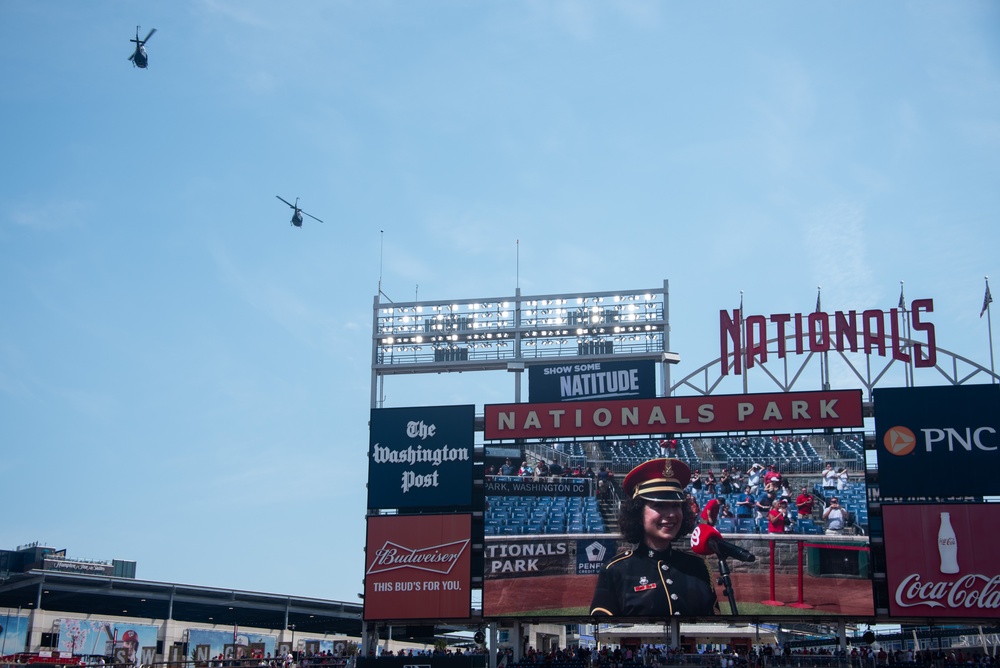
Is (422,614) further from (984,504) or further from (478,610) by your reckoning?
(984,504)

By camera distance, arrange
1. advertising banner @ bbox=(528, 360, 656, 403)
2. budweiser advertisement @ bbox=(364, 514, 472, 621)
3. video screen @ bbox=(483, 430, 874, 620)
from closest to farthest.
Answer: video screen @ bbox=(483, 430, 874, 620)
budweiser advertisement @ bbox=(364, 514, 472, 621)
advertising banner @ bbox=(528, 360, 656, 403)

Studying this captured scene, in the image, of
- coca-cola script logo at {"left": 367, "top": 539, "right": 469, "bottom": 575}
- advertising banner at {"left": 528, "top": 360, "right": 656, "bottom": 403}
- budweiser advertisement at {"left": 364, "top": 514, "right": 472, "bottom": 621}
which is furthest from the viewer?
advertising banner at {"left": 528, "top": 360, "right": 656, "bottom": 403}

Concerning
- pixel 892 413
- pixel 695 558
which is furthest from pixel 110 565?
pixel 892 413

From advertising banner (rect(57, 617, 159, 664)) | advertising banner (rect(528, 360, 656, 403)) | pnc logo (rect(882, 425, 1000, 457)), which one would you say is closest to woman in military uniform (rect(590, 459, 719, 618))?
advertising banner (rect(528, 360, 656, 403))

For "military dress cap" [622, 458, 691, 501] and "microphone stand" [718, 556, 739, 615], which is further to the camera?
"military dress cap" [622, 458, 691, 501]

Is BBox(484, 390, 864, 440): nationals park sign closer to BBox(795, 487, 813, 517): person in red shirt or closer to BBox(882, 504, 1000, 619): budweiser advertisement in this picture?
BBox(795, 487, 813, 517): person in red shirt

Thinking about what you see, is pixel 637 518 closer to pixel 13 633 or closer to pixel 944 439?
pixel 944 439

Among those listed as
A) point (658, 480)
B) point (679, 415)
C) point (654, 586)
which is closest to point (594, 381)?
point (679, 415)

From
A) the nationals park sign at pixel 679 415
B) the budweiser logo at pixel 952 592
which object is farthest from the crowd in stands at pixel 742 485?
the budweiser logo at pixel 952 592

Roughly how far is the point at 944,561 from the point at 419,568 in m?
20.6

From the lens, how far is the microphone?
45.3 metres

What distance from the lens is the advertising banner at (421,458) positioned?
49062mm

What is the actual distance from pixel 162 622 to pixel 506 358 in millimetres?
27283

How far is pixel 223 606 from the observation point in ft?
218
